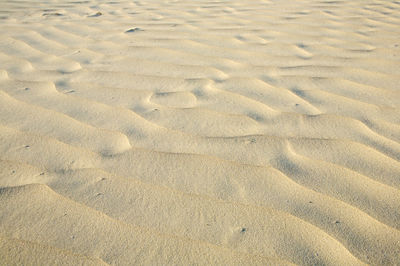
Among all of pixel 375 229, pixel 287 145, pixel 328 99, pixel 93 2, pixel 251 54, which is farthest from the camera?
pixel 93 2

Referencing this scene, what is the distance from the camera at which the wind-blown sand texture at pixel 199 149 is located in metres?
0.92

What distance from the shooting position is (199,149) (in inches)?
50.8

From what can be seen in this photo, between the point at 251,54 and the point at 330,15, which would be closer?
the point at 251,54

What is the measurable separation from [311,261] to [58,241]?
0.67 meters

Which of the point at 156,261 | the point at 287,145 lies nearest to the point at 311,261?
the point at 156,261

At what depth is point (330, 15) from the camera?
3068mm

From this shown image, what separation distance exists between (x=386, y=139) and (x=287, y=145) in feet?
1.35

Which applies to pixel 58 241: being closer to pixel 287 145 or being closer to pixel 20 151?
pixel 20 151

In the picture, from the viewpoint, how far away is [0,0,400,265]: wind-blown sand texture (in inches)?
36.4

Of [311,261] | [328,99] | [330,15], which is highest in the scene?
[330,15]

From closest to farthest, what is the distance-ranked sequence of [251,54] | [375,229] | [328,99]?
[375,229]
[328,99]
[251,54]

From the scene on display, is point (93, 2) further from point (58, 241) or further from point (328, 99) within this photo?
point (58, 241)

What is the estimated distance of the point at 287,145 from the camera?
4.32 feet

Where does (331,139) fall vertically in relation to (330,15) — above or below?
below
